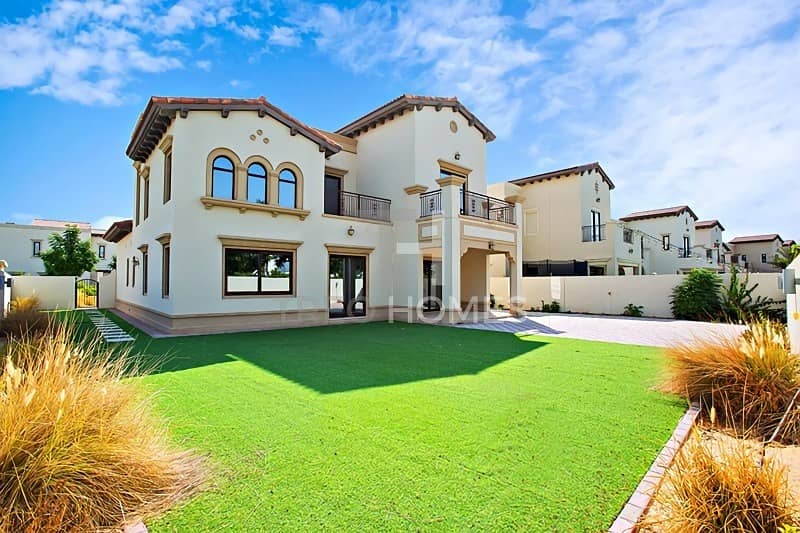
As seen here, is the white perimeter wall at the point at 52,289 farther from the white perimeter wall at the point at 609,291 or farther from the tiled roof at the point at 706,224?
the tiled roof at the point at 706,224

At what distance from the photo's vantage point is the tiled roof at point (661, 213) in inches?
1192

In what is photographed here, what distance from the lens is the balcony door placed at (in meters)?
16.8

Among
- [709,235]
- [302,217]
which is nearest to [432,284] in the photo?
[302,217]

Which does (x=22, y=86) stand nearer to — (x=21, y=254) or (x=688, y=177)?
(x=688, y=177)

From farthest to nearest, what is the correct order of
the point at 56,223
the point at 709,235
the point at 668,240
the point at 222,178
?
the point at 56,223
the point at 709,235
the point at 668,240
the point at 222,178

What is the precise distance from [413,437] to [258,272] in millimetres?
10166

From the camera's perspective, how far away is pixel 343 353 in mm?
8562

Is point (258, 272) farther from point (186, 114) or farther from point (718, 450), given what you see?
point (718, 450)

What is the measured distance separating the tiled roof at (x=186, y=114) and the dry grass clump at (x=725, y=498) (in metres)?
13.2

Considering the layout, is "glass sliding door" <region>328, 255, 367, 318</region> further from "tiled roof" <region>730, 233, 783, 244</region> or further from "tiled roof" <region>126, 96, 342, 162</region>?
"tiled roof" <region>730, 233, 783, 244</region>

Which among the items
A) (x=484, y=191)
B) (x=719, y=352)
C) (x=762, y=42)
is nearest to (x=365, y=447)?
(x=719, y=352)

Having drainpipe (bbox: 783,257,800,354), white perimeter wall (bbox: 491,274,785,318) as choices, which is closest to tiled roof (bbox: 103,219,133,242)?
white perimeter wall (bbox: 491,274,785,318)

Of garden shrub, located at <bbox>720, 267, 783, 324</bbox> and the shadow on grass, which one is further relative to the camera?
garden shrub, located at <bbox>720, 267, 783, 324</bbox>

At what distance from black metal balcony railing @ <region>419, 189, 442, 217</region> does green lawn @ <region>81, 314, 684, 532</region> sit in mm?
7961
